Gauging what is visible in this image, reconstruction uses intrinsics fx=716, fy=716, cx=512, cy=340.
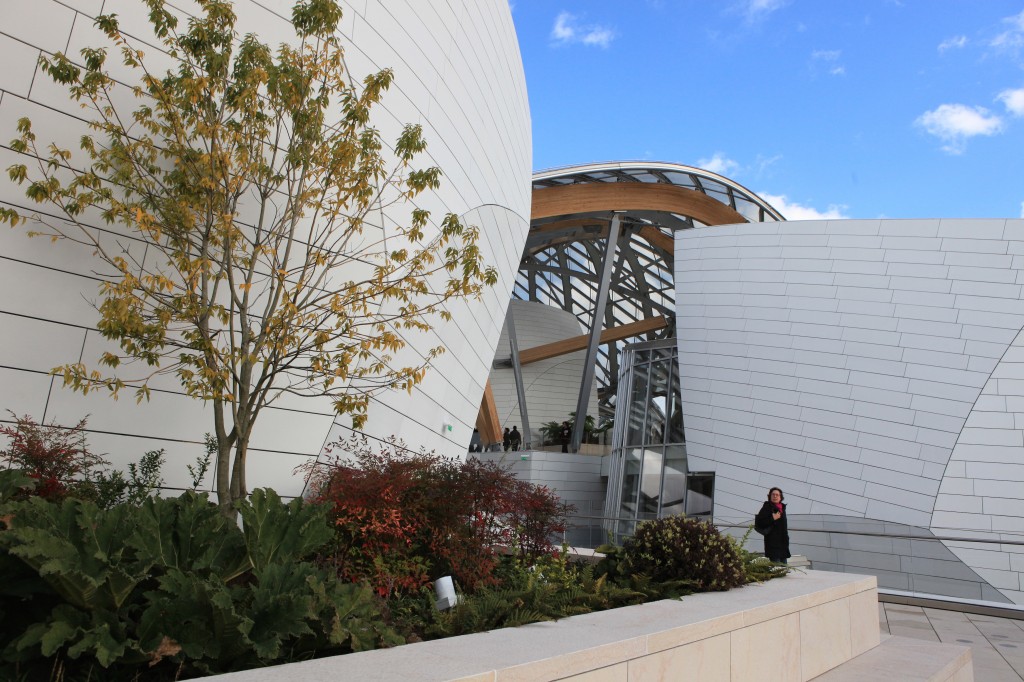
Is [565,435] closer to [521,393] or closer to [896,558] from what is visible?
[521,393]

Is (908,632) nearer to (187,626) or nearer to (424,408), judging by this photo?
(424,408)

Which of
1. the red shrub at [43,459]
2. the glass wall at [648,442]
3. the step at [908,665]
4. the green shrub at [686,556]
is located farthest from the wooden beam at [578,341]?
the red shrub at [43,459]

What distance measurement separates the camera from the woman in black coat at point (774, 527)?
955 centimetres

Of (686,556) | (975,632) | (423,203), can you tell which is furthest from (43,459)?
(975,632)

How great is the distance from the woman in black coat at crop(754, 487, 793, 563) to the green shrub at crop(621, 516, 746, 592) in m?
3.07

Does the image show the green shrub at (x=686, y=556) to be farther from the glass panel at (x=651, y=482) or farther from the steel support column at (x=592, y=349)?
the steel support column at (x=592, y=349)

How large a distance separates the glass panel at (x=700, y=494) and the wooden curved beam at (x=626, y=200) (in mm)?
9826

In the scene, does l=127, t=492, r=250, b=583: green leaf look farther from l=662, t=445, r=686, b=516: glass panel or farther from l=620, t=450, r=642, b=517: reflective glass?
l=620, t=450, r=642, b=517: reflective glass

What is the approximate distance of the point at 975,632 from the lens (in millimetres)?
9562

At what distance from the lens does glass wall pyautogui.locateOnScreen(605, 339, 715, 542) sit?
20.5m

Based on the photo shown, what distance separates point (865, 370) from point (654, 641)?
43.6 ft

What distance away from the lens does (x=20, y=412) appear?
5.88 m

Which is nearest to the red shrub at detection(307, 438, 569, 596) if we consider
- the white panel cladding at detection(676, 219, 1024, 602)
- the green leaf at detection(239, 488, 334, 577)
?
the green leaf at detection(239, 488, 334, 577)

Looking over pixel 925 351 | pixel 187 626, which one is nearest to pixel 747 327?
pixel 925 351
